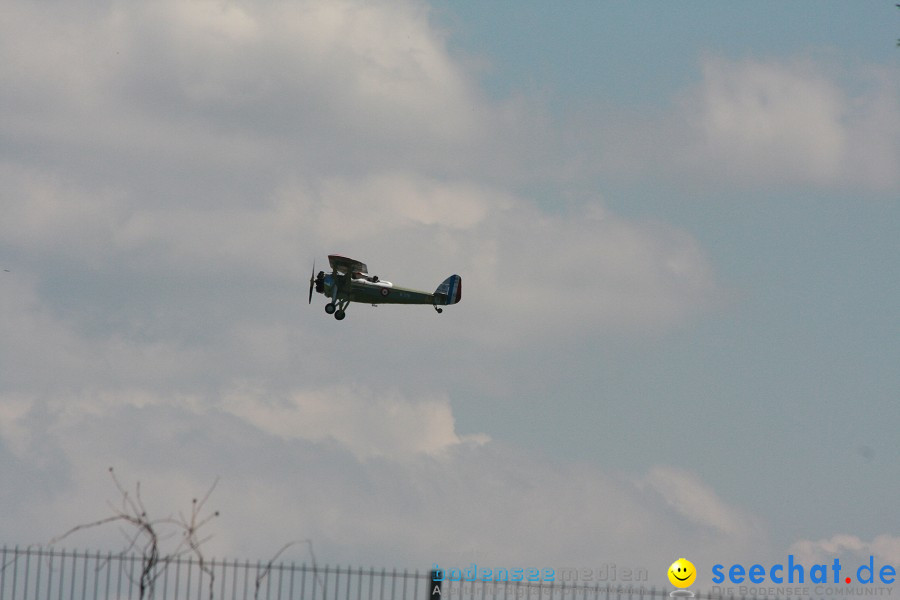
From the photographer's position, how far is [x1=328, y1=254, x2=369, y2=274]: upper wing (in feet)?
240

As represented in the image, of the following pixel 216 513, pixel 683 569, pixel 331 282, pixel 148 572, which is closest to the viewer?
pixel 216 513

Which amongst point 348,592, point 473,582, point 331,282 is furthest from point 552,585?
point 331,282

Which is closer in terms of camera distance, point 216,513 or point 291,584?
point 216,513

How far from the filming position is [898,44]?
2961 cm

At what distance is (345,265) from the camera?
73750 mm

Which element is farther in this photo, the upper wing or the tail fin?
the tail fin

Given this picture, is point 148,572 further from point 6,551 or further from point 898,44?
point 898,44

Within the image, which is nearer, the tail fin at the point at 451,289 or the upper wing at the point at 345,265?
the upper wing at the point at 345,265

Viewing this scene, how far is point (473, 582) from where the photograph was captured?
2327cm

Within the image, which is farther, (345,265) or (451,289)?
(451,289)

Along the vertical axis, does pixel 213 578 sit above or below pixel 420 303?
below

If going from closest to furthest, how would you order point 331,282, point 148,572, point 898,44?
point 148,572
point 898,44
point 331,282

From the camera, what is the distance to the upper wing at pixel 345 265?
7319 cm

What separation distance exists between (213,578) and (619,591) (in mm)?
6816
